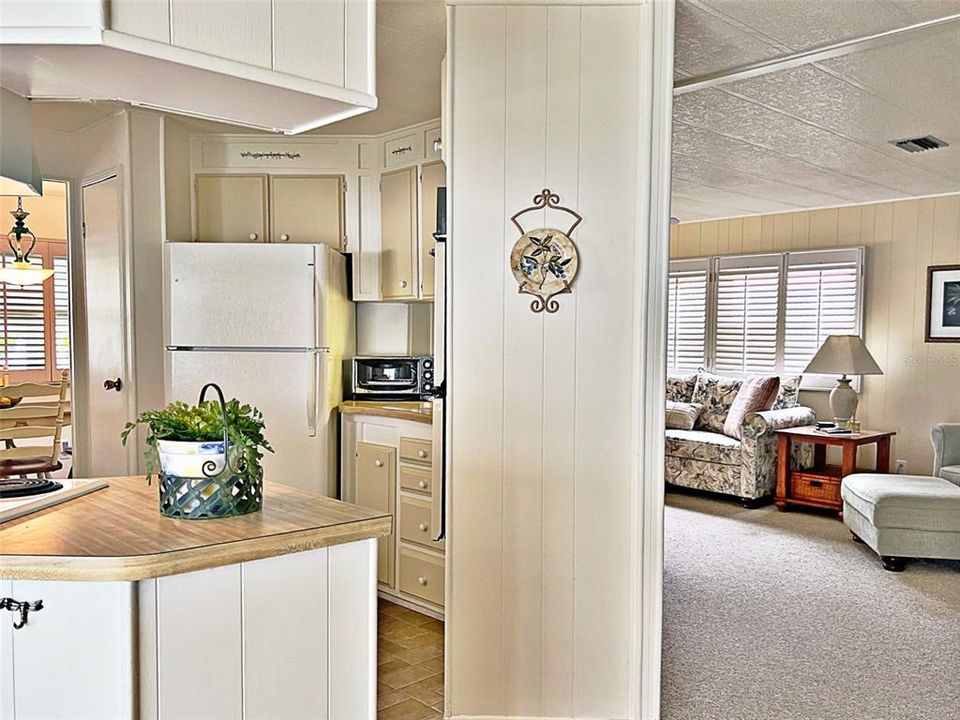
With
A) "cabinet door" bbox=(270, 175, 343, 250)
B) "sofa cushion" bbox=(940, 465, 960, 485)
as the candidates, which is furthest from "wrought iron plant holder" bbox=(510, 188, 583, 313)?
"sofa cushion" bbox=(940, 465, 960, 485)

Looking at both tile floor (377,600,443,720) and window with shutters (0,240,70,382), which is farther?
window with shutters (0,240,70,382)

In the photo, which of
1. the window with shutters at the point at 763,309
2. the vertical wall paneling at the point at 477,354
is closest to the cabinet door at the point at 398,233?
the vertical wall paneling at the point at 477,354

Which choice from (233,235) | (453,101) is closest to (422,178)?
(233,235)

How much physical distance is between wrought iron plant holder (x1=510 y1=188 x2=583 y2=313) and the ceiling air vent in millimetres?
2977

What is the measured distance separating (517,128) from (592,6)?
448mm

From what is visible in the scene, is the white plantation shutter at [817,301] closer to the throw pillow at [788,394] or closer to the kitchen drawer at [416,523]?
the throw pillow at [788,394]

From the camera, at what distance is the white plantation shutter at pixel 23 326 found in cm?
607

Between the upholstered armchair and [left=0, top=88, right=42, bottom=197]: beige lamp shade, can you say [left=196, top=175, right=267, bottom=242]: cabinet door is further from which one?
the upholstered armchair

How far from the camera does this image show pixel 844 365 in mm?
5805

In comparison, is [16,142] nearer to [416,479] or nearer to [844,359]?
[416,479]

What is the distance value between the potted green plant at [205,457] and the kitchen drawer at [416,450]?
1889mm

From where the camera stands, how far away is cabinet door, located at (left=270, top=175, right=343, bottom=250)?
4.34 meters


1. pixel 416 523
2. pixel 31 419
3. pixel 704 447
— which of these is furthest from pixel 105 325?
pixel 704 447

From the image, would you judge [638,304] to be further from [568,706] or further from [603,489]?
[568,706]
